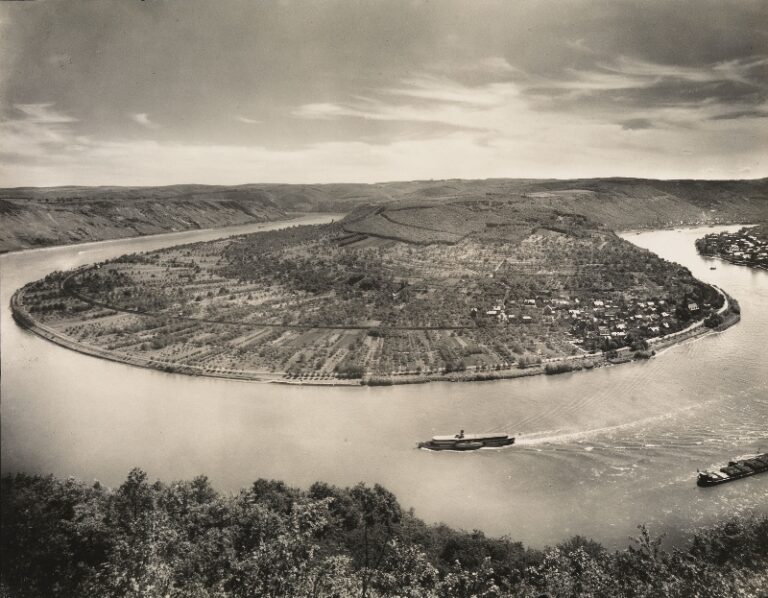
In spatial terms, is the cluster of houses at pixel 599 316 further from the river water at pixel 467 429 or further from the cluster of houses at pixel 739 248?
the cluster of houses at pixel 739 248

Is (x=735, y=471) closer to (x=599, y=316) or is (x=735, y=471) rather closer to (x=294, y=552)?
(x=294, y=552)

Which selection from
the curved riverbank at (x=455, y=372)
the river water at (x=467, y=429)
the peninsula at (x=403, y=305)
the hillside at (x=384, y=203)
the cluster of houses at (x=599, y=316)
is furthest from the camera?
the hillside at (x=384, y=203)

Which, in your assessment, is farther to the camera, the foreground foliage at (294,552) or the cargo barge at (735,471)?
the cargo barge at (735,471)

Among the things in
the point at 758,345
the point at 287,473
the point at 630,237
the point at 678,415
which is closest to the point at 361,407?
the point at 287,473

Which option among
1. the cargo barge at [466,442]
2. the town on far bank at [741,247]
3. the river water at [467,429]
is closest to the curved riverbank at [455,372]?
the river water at [467,429]

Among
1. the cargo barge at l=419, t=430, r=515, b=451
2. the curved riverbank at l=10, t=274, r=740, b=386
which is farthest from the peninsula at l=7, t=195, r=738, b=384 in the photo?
the cargo barge at l=419, t=430, r=515, b=451

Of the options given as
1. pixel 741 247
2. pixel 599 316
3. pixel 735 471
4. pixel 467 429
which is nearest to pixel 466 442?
pixel 467 429
